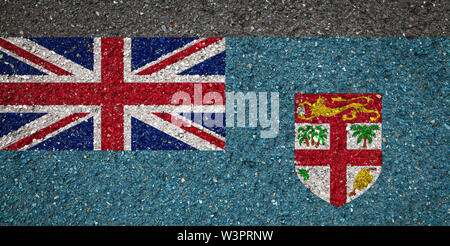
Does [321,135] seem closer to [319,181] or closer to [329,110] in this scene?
[329,110]

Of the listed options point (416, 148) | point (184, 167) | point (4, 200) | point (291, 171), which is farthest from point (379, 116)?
point (4, 200)

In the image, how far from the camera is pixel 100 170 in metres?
2.66

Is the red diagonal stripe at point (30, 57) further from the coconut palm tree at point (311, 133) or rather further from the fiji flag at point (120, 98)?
the coconut palm tree at point (311, 133)

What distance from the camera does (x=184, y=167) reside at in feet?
8.73

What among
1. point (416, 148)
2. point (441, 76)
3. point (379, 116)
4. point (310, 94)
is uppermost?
point (441, 76)

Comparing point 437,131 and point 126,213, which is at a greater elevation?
A: point 437,131

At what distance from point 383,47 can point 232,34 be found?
4.66 ft

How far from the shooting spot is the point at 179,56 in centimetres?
268

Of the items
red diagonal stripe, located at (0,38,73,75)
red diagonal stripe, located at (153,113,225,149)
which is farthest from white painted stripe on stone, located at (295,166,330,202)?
red diagonal stripe, located at (0,38,73,75)

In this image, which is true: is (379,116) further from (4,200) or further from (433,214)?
(4,200)

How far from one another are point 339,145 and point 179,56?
5.54 ft

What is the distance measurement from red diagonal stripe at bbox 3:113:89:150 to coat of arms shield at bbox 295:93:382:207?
6.83ft

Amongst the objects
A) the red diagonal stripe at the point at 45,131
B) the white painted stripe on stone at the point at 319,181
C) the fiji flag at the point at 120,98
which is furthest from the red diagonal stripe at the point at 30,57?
the white painted stripe on stone at the point at 319,181

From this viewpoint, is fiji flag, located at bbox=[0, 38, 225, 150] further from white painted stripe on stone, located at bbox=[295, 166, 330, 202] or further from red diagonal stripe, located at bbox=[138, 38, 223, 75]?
Result: white painted stripe on stone, located at bbox=[295, 166, 330, 202]
